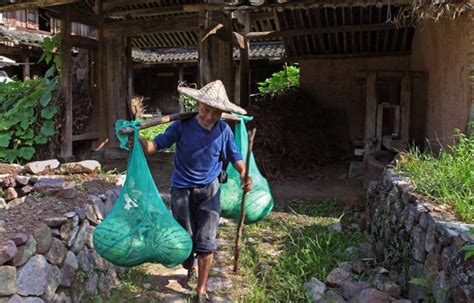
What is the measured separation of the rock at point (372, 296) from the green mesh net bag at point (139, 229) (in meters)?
1.26

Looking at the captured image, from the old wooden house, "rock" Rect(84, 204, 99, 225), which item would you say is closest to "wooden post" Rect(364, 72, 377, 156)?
the old wooden house

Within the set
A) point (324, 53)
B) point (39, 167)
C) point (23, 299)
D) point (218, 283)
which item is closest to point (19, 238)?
point (23, 299)

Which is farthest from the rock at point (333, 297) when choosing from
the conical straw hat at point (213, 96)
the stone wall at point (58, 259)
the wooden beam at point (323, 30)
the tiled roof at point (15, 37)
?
the tiled roof at point (15, 37)

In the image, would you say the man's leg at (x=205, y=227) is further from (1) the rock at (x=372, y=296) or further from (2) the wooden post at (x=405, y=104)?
(2) the wooden post at (x=405, y=104)

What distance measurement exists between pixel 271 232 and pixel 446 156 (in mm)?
2079

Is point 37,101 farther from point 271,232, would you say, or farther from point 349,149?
point 349,149

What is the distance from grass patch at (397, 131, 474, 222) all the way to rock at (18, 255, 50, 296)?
274cm

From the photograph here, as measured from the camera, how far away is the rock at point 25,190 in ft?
16.9

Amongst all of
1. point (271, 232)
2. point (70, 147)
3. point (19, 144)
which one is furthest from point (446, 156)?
point (19, 144)

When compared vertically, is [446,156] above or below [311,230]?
above

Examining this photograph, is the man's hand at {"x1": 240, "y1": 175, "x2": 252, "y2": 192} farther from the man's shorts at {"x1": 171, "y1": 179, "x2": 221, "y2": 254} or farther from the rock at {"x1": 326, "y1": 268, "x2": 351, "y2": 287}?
the rock at {"x1": 326, "y1": 268, "x2": 351, "y2": 287}

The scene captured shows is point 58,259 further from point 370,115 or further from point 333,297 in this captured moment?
point 370,115

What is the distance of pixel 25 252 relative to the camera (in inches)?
119

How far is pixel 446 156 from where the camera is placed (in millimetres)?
4230
